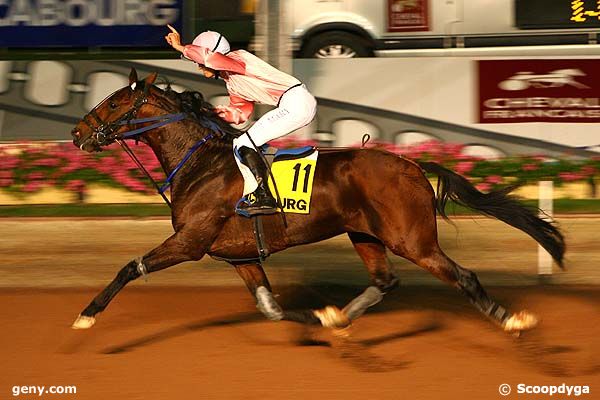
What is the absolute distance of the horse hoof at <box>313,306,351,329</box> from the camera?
7.90 metres

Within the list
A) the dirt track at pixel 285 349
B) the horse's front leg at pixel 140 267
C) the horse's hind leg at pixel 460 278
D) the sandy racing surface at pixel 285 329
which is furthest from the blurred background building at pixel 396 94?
the horse's hind leg at pixel 460 278

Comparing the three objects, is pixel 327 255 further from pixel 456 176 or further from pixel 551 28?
pixel 551 28

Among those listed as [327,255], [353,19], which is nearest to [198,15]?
[353,19]

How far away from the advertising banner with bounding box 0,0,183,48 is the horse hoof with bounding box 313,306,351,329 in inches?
403

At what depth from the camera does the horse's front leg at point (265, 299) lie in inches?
320

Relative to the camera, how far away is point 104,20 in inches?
687

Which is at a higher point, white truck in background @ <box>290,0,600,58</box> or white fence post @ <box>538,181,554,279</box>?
white truck in background @ <box>290,0,600,58</box>

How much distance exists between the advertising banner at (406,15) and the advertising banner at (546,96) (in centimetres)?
306

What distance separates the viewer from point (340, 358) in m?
7.59

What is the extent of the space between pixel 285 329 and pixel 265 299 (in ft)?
1.63

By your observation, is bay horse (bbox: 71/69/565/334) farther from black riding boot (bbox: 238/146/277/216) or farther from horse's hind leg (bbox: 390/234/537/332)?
black riding boot (bbox: 238/146/277/216)

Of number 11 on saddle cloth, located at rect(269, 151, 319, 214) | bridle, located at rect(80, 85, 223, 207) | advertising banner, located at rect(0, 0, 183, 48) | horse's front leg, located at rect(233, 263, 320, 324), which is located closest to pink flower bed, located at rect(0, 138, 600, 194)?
advertising banner, located at rect(0, 0, 183, 48)

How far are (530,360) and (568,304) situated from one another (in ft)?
6.83

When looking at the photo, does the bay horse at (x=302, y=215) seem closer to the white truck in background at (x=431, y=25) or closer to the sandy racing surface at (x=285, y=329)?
the sandy racing surface at (x=285, y=329)
